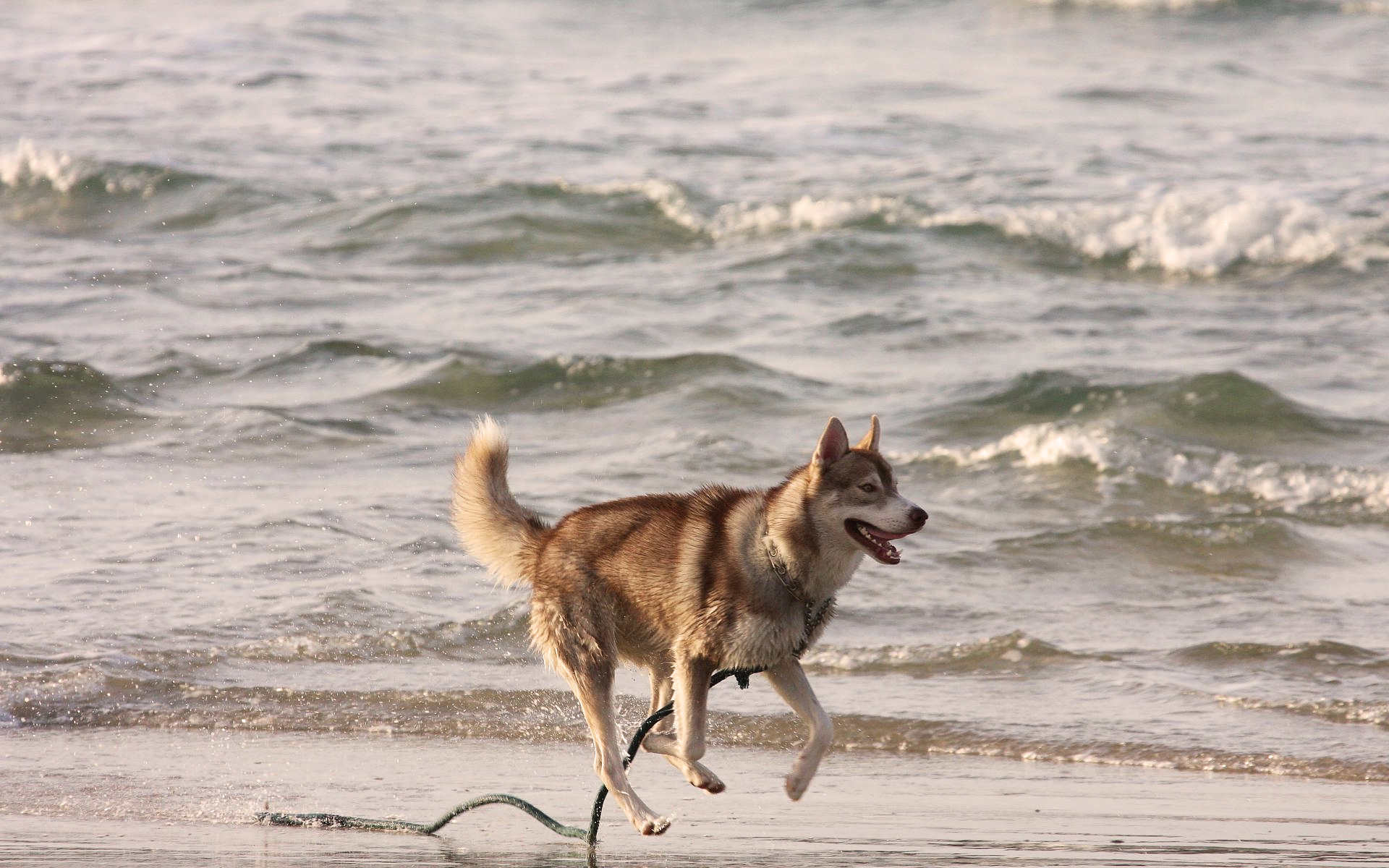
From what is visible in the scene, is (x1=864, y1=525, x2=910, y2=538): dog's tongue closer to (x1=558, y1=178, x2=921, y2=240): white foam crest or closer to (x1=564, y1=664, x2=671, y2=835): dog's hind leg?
(x1=564, y1=664, x2=671, y2=835): dog's hind leg

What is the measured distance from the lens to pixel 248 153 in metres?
23.9

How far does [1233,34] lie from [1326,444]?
20.5 metres

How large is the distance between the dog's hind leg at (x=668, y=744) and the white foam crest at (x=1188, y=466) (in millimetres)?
7553

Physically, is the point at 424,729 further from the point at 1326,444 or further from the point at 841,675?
the point at 1326,444

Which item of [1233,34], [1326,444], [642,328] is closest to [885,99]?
[1233,34]

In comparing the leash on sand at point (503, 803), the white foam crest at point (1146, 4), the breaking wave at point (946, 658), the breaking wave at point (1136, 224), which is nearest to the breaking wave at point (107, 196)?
the breaking wave at point (1136, 224)

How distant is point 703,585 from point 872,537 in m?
0.58

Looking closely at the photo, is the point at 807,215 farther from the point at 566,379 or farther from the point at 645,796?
the point at 645,796

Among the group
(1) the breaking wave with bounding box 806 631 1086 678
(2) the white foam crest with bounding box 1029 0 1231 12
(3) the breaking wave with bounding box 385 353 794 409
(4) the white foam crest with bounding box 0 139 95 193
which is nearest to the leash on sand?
(1) the breaking wave with bounding box 806 631 1086 678

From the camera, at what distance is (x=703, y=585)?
512cm

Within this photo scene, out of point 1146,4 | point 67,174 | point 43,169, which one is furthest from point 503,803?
point 1146,4

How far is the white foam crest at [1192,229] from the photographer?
1919cm

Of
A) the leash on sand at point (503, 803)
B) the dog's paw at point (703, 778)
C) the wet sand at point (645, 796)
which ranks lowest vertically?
the wet sand at point (645, 796)

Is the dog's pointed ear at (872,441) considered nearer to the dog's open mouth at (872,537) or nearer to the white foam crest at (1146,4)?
the dog's open mouth at (872,537)
